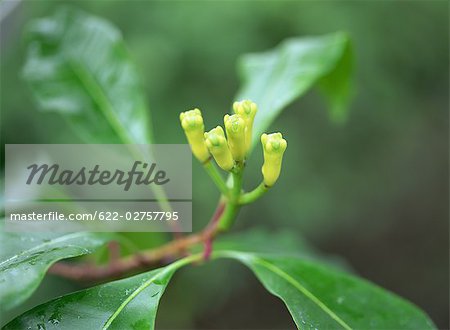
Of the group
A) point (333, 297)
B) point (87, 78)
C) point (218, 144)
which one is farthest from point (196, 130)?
point (87, 78)

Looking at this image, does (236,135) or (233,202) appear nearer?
(236,135)

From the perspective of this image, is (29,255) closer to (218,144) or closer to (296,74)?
(218,144)

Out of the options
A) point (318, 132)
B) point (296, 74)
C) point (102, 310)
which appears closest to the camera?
point (102, 310)

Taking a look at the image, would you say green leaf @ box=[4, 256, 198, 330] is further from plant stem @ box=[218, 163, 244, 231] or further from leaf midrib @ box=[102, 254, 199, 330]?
plant stem @ box=[218, 163, 244, 231]

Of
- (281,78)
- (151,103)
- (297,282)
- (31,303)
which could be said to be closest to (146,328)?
(297,282)

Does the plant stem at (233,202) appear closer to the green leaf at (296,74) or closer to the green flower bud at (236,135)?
the green flower bud at (236,135)

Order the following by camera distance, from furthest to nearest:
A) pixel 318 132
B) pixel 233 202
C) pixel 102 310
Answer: pixel 318 132, pixel 233 202, pixel 102 310

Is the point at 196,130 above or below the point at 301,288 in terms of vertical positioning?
above

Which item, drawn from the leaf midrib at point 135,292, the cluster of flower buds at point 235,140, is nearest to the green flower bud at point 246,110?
the cluster of flower buds at point 235,140
